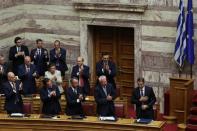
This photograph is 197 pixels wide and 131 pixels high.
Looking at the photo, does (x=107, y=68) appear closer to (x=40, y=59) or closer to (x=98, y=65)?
(x=98, y=65)

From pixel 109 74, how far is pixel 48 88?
2238 millimetres

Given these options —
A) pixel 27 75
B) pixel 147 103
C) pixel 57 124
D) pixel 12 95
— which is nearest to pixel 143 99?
pixel 147 103

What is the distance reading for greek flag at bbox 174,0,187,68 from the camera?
17.7 meters

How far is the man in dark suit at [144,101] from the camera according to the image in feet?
52.5

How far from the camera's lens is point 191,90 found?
56.6 feet

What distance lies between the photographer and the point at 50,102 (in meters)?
16.2

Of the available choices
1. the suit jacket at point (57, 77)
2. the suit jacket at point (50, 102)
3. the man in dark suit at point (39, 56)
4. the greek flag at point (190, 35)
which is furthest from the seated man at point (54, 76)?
the greek flag at point (190, 35)

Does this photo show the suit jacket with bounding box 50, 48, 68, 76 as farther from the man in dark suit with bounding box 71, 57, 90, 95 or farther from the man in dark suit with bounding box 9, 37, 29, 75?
the man in dark suit with bounding box 71, 57, 90, 95

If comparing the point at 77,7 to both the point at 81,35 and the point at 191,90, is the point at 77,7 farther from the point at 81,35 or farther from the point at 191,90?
the point at 191,90

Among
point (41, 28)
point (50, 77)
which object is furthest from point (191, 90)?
point (41, 28)

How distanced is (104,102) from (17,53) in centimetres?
380

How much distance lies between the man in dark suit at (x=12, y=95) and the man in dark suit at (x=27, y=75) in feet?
4.39

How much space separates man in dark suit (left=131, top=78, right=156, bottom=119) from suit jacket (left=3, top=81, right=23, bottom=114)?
2.81 meters

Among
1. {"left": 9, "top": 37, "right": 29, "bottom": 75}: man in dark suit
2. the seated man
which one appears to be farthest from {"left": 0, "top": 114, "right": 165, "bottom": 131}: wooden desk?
{"left": 9, "top": 37, "right": 29, "bottom": 75}: man in dark suit
